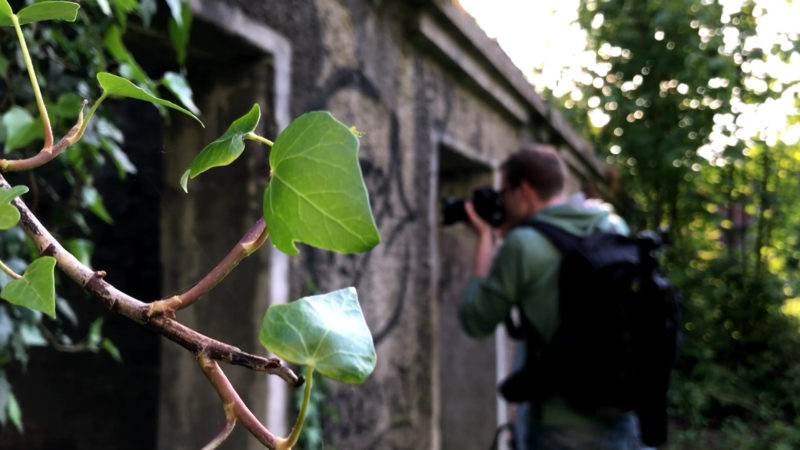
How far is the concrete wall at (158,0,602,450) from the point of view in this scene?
5.76ft

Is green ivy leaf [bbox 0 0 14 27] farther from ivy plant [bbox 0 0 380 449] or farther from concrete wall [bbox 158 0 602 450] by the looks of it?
concrete wall [bbox 158 0 602 450]

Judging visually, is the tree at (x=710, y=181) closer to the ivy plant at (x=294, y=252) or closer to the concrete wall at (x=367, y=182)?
the concrete wall at (x=367, y=182)

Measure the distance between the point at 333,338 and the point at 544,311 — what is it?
6.15 ft

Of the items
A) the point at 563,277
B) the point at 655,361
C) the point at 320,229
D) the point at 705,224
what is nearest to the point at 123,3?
the point at 320,229

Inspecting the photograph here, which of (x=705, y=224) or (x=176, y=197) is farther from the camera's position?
(x=705, y=224)

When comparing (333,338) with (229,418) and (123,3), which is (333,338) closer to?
(229,418)

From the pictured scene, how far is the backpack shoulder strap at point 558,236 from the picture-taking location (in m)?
2.07

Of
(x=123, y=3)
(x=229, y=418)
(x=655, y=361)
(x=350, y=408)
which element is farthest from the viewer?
(x=350, y=408)

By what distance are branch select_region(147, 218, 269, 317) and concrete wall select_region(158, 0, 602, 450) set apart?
130 centimetres

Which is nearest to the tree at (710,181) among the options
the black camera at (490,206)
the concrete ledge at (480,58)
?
the concrete ledge at (480,58)

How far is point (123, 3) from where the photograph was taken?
896 millimetres

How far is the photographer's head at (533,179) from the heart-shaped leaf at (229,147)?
2.12 m

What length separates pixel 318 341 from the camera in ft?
0.91

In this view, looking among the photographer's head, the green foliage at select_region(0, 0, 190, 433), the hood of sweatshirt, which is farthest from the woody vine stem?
the photographer's head
